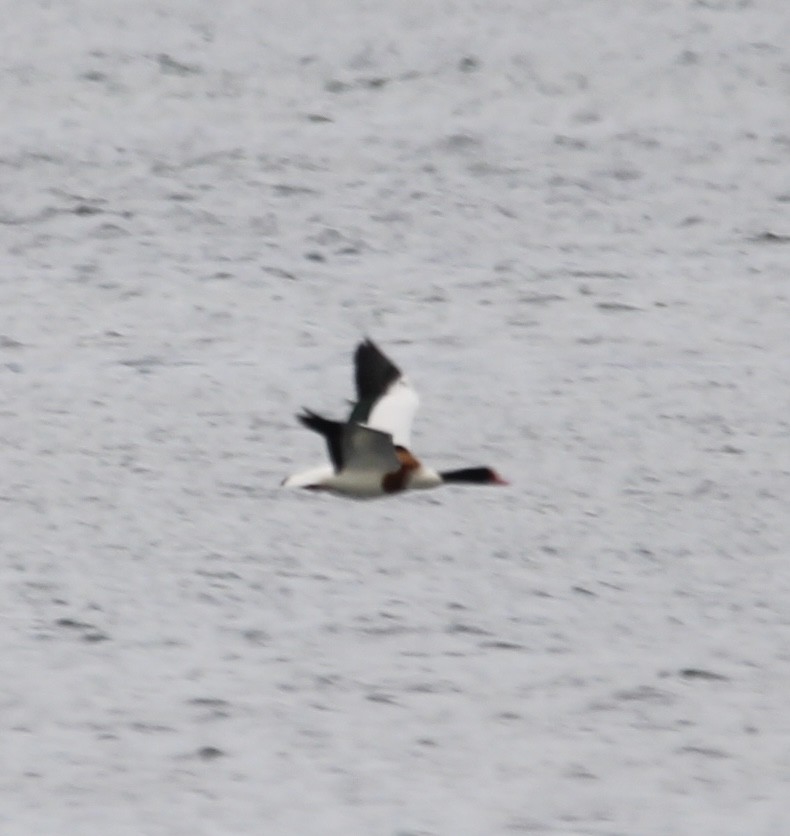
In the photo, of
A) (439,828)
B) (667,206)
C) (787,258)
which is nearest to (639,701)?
(439,828)

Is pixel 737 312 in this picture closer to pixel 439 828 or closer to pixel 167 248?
pixel 167 248

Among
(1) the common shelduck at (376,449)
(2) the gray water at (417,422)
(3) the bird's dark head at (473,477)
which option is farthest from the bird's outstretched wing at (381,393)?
(2) the gray water at (417,422)

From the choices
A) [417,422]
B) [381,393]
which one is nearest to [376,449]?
[381,393]

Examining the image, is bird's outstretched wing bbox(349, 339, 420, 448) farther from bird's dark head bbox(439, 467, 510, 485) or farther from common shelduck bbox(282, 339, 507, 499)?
bird's dark head bbox(439, 467, 510, 485)

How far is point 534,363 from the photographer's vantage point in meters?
19.6

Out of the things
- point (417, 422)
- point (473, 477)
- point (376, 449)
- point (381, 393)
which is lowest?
point (417, 422)

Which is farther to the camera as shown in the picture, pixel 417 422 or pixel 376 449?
pixel 417 422

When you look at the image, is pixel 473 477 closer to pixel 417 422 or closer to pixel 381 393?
pixel 381 393

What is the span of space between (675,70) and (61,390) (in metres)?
12.8

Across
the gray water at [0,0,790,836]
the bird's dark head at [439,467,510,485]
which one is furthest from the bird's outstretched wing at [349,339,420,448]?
the gray water at [0,0,790,836]

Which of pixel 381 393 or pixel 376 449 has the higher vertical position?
pixel 381 393

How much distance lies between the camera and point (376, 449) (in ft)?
44.1

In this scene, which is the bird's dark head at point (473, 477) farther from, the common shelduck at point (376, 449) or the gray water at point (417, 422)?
the gray water at point (417, 422)

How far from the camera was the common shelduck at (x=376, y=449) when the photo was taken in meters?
13.4
